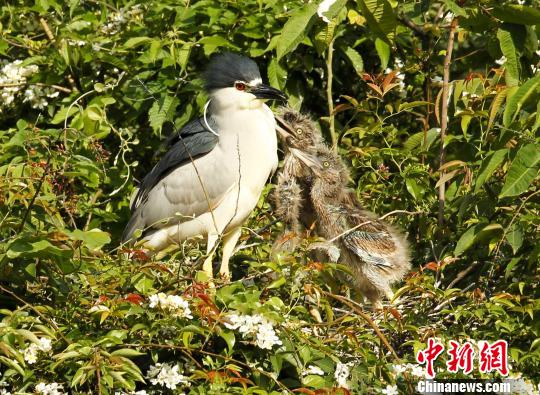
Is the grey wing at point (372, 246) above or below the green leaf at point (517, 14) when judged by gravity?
below

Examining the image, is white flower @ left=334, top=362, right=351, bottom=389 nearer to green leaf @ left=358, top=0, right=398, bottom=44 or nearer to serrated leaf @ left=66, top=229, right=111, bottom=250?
serrated leaf @ left=66, top=229, right=111, bottom=250

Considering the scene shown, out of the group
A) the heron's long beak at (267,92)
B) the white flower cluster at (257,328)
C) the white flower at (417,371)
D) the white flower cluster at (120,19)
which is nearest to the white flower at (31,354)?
the white flower cluster at (257,328)

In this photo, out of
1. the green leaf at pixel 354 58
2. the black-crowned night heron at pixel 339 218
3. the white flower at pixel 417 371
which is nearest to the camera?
the white flower at pixel 417 371

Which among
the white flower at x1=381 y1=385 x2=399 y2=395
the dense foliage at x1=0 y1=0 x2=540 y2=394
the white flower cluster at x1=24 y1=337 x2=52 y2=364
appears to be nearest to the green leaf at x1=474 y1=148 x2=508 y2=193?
the dense foliage at x1=0 y1=0 x2=540 y2=394

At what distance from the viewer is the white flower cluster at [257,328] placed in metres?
3.37

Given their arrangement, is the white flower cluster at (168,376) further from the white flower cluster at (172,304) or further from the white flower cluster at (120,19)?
the white flower cluster at (120,19)

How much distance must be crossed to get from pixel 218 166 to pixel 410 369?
1870 mm

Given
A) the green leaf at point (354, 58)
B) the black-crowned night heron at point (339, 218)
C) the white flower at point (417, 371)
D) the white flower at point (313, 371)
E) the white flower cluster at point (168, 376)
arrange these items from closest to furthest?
the white flower cluster at point (168, 376)
the white flower at point (313, 371)
the white flower at point (417, 371)
the black-crowned night heron at point (339, 218)
the green leaf at point (354, 58)

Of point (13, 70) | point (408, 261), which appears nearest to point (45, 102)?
point (13, 70)

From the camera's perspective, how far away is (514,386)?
12.3ft

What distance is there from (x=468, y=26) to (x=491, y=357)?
1287mm

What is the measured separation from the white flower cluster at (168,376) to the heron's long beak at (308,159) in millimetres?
1992

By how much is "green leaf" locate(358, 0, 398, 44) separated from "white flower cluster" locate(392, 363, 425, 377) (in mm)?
1186

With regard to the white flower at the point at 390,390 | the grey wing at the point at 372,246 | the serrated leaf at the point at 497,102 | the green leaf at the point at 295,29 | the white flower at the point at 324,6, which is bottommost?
the grey wing at the point at 372,246
